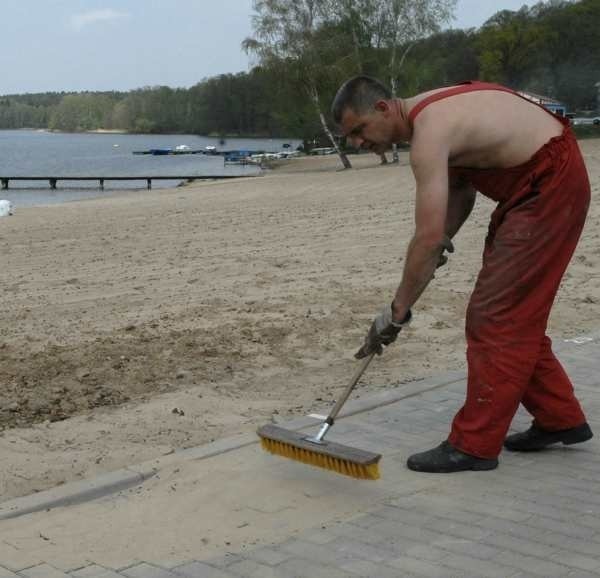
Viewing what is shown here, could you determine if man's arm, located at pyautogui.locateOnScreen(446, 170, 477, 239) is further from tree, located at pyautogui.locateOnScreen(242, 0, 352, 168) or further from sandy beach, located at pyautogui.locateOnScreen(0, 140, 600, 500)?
tree, located at pyautogui.locateOnScreen(242, 0, 352, 168)

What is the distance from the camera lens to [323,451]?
4.14 meters

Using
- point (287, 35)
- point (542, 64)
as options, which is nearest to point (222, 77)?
point (542, 64)

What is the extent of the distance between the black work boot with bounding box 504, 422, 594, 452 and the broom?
0.88m

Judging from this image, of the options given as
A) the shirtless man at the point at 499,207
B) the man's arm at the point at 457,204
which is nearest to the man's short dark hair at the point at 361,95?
the shirtless man at the point at 499,207

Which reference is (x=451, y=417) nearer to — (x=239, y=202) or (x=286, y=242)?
(x=286, y=242)

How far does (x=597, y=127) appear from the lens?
194ft

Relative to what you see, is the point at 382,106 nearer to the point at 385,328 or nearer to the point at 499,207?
the point at 499,207

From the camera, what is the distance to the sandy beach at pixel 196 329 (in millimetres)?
5121

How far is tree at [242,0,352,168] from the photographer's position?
40.5 metres

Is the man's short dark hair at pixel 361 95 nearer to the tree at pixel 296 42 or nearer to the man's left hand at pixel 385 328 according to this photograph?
the man's left hand at pixel 385 328

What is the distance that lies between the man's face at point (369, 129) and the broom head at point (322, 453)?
131 cm

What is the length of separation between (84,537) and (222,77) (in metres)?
127

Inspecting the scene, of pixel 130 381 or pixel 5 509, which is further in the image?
pixel 130 381

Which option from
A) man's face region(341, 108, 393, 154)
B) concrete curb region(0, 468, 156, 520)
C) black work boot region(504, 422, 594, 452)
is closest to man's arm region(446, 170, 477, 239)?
man's face region(341, 108, 393, 154)
